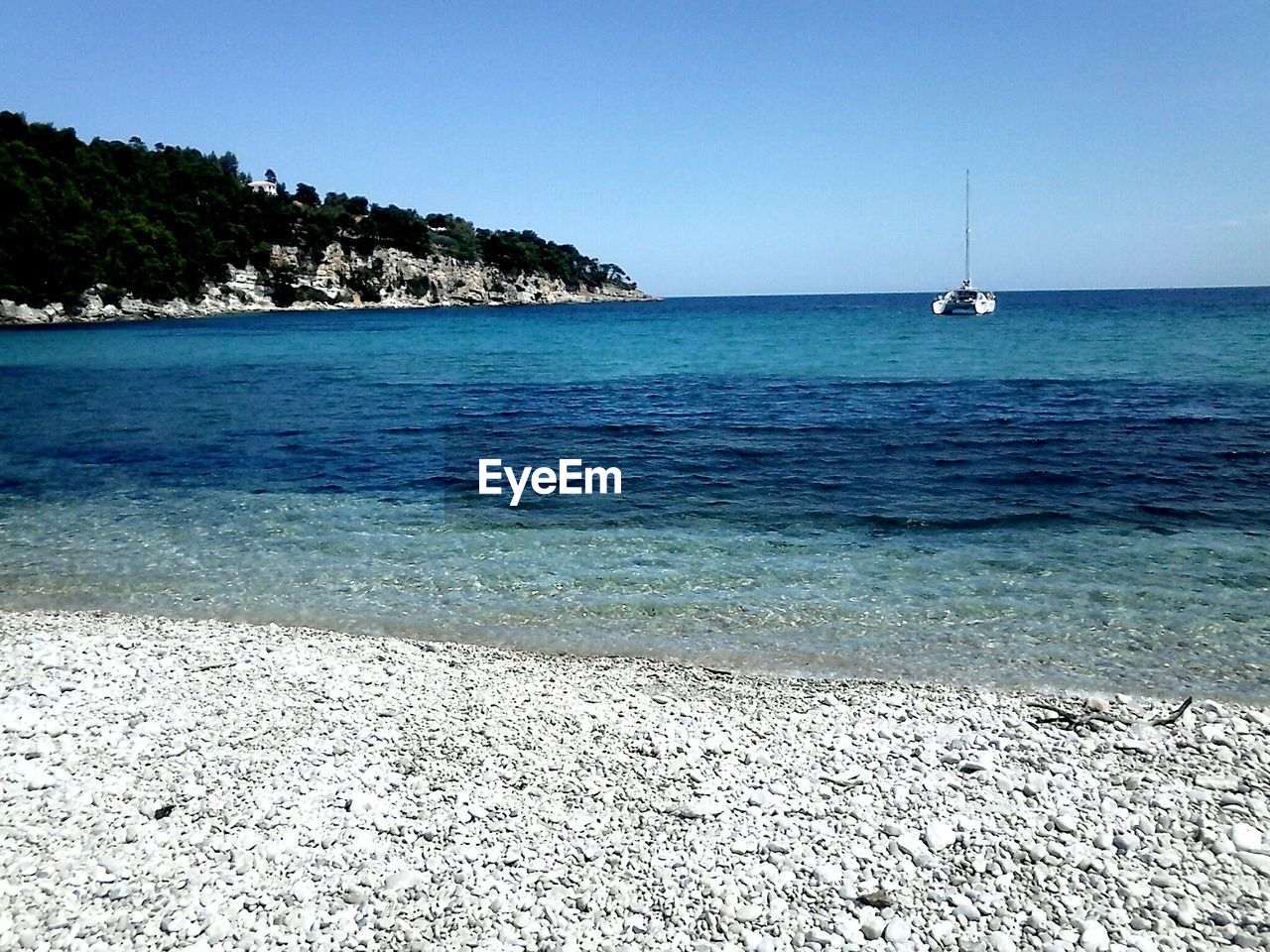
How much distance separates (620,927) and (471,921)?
0.88 metres

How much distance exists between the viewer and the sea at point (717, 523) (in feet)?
31.7

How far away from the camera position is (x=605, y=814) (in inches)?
236

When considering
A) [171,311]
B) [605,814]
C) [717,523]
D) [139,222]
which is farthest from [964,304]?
[605,814]

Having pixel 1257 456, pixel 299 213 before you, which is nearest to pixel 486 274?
pixel 299 213

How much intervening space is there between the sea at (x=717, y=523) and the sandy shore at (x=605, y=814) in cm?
149

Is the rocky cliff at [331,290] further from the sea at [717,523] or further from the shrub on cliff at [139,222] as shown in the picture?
the sea at [717,523]

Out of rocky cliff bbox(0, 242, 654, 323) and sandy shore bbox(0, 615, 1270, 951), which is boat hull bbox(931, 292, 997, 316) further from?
sandy shore bbox(0, 615, 1270, 951)

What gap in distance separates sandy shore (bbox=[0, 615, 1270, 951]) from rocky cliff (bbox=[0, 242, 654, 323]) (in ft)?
328

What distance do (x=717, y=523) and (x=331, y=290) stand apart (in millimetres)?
141174

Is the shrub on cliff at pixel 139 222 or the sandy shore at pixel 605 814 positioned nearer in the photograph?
the sandy shore at pixel 605 814

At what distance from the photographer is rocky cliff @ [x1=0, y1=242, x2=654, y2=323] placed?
95.4m

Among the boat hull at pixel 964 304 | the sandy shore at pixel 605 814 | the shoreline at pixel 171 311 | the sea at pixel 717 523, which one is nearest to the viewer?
the sandy shore at pixel 605 814

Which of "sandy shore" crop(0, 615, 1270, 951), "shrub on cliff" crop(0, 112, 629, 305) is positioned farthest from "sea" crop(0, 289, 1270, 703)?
"shrub on cliff" crop(0, 112, 629, 305)

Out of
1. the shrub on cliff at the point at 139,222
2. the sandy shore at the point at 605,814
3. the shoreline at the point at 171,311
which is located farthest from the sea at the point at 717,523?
the shrub on cliff at the point at 139,222
